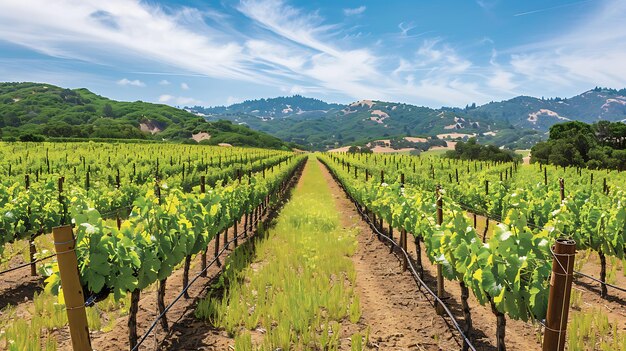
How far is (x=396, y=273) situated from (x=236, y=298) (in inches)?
181

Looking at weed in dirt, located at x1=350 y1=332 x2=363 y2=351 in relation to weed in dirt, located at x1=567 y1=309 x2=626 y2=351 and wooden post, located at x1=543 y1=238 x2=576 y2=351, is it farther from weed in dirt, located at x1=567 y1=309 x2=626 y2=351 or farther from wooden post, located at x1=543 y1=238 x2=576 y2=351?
weed in dirt, located at x1=567 y1=309 x2=626 y2=351

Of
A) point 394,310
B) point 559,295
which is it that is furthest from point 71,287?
point 394,310

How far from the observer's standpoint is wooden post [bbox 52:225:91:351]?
13.0 feet

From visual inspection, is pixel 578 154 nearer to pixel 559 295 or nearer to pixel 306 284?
pixel 306 284

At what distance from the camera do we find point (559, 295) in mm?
3584

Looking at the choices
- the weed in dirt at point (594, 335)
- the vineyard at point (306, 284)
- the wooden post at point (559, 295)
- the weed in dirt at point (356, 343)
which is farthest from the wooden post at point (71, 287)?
the weed in dirt at point (594, 335)

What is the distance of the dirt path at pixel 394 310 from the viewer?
6.38m

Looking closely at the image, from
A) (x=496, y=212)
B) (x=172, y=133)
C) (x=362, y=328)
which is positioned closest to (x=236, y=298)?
(x=362, y=328)

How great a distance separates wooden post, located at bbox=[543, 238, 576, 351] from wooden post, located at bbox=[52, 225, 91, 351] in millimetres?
4985

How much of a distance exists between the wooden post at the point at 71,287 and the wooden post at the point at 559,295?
498 centimetres

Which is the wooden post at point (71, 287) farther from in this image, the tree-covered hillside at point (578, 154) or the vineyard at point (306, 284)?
the tree-covered hillside at point (578, 154)

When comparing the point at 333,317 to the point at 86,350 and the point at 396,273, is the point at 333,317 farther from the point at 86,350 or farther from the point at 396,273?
the point at 86,350

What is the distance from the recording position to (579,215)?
918 centimetres

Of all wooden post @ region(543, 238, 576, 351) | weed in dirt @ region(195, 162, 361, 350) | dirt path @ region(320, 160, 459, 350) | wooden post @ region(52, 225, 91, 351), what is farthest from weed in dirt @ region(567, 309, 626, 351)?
wooden post @ region(52, 225, 91, 351)
